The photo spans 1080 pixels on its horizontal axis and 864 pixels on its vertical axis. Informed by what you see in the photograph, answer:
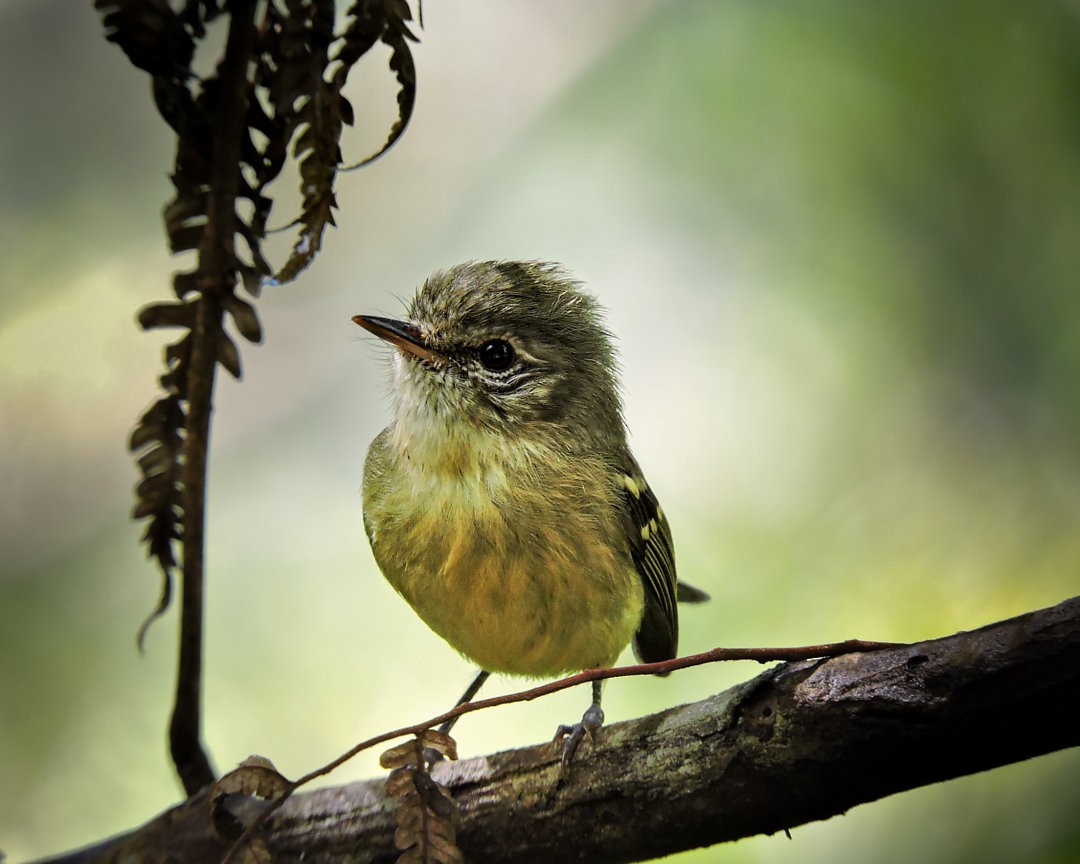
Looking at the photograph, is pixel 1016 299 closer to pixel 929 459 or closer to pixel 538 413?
pixel 929 459

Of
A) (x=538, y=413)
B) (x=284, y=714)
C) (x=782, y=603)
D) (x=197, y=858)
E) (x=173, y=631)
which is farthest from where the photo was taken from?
(x=173, y=631)

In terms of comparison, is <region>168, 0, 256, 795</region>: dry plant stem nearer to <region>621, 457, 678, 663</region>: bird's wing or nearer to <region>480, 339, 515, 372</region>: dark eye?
<region>480, 339, 515, 372</region>: dark eye

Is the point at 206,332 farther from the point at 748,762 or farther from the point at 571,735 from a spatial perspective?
the point at 748,762

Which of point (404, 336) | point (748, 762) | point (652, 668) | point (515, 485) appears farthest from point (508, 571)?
point (748, 762)

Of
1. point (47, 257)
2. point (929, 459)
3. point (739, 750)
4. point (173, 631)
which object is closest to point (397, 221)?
point (47, 257)

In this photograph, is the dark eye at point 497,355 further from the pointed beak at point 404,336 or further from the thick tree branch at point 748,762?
the thick tree branch at point 748,762

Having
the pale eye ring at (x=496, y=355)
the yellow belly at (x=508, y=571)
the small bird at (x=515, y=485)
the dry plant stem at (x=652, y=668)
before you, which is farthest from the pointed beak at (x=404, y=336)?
the dry plant stem at (x=652, y=668)
